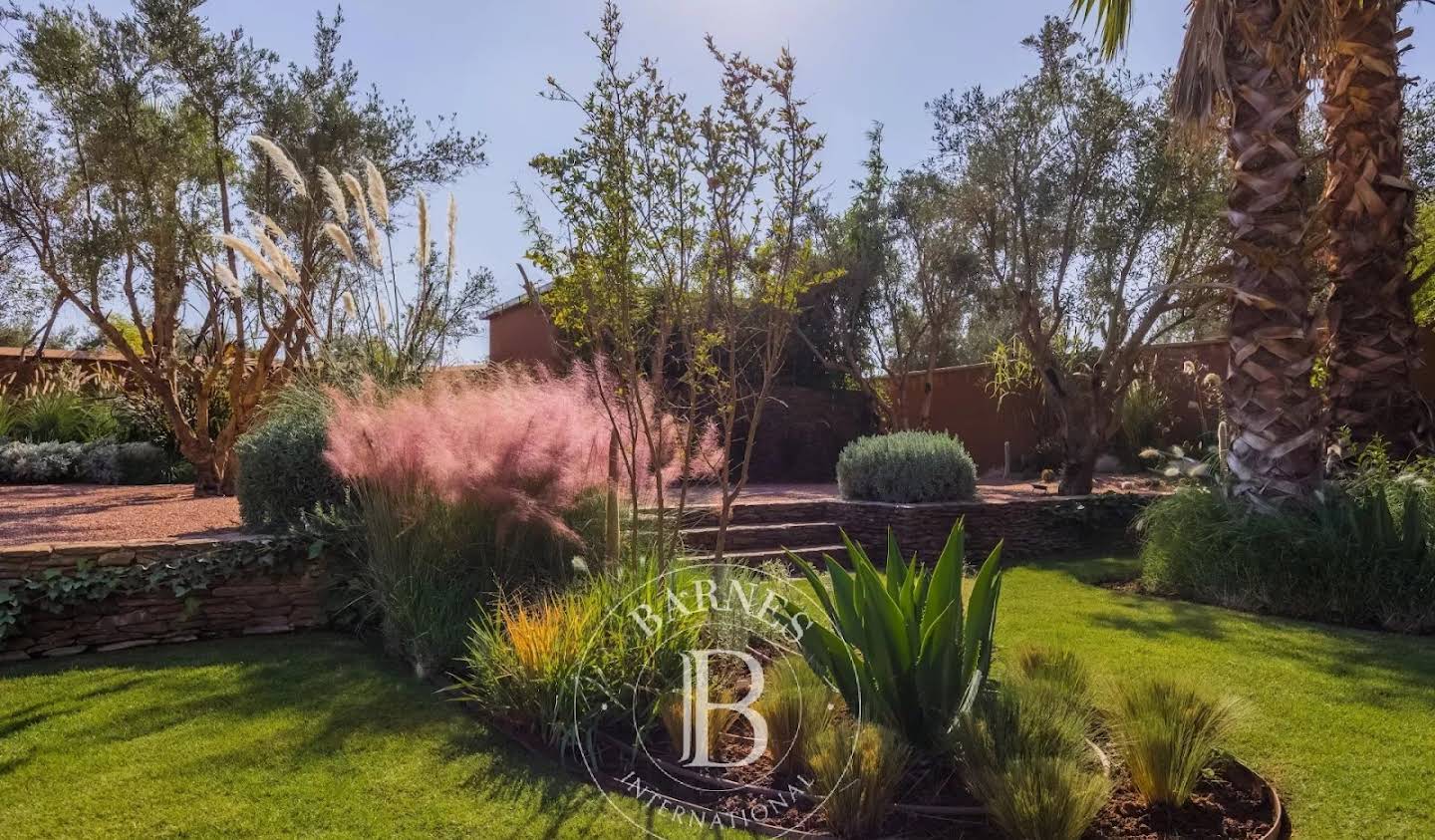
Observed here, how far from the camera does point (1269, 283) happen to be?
7129 millimetres

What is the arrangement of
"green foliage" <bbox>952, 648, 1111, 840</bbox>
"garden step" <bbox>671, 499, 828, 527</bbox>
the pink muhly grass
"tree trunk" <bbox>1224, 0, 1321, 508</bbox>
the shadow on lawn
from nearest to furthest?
"green foliage" <bbox>952, 648, 1111, 840</bbox>
the shadow on lawn
the pink muhly grass
"tree trunk" <bbox>1224, 0, 1321, 508</bbox>
"garden step" <bbox>671, 499, 828, 527</bbox>

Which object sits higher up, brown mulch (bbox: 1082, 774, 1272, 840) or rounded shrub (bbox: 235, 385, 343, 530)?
rounded shrub (bbox: 235, 385, 343, 530)

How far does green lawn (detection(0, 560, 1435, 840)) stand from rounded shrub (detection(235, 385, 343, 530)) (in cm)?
121

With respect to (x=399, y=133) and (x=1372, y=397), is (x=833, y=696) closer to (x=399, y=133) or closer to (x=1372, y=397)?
(x=1372, y=397)

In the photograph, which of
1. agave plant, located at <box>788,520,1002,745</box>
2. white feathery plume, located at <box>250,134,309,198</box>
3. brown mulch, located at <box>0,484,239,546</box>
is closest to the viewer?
agave plant, located at <box>788,520,1002,745</box>

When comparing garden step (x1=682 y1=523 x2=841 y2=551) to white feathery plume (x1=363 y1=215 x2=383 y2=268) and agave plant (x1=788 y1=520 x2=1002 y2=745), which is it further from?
agave plant (x1=788 y1=520 x2=1002 y2=745)

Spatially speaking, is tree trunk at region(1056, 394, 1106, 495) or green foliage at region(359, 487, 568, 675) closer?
green foliage at region(359, 487, 568, 675)

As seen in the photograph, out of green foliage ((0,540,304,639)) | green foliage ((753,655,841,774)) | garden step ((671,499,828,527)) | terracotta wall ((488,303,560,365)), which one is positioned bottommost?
green foliage ((753,655,841,774))

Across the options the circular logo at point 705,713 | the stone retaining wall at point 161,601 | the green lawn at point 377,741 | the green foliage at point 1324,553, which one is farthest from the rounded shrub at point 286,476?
the green foliage at point 1324,553

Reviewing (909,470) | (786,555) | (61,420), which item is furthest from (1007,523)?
(61,420)

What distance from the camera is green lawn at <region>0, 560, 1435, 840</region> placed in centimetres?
334

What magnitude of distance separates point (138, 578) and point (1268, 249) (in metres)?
7.98

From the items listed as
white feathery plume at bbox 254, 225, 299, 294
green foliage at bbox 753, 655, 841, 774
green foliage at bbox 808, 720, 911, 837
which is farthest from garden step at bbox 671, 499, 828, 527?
green foliage at bbox 808, 720, 911, 837

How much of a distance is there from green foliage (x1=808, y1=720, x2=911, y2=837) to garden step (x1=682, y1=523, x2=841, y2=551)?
4142 mm
